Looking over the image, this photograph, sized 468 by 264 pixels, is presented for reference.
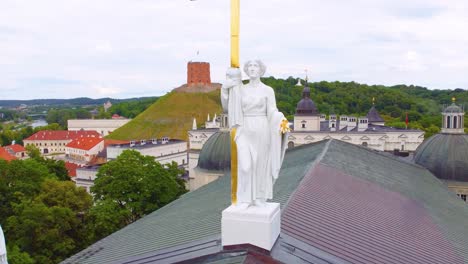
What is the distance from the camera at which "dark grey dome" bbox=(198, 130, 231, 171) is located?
40812 mm

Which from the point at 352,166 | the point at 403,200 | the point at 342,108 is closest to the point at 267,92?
the point at 403,200

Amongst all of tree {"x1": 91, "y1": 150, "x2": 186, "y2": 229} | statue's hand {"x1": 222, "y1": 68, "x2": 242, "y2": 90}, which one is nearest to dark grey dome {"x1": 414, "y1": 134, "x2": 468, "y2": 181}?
tree {"x1": 91, "y1": 150, "x2": 186, "y2": 229}

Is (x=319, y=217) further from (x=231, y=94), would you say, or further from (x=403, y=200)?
(x=403, y=200)

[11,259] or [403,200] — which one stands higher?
[403,200]

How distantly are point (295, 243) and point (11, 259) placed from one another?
64.9ft

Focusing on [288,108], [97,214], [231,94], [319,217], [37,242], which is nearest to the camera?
[231,94]

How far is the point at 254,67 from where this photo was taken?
9867 millimetres

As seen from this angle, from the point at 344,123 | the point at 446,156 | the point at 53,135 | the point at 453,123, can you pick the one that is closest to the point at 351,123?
the point at 344,123

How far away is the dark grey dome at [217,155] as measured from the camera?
134 feet

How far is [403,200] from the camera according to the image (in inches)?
731

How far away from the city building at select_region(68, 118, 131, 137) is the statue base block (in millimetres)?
169555

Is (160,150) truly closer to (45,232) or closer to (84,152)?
(84,152)

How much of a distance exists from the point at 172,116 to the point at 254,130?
158 metres

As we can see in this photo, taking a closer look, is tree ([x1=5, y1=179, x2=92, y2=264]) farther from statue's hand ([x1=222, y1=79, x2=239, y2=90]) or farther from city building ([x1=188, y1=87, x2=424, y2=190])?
city building ([x1=188, y1=87, x2=424, y2=190])
